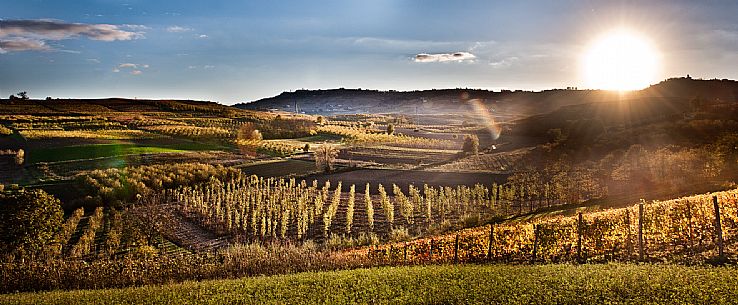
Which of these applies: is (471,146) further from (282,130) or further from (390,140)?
(282,130)

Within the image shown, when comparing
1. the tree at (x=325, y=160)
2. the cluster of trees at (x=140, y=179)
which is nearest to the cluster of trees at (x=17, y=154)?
the cluster of trees at (x=140, y=179)

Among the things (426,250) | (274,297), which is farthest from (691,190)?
(274,297)

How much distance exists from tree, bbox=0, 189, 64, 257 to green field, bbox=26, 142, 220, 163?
128 ft

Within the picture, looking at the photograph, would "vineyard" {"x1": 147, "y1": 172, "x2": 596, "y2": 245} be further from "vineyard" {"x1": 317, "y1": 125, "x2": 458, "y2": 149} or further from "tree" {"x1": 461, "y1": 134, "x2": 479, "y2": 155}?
"vineyard" {"x1": 317, "y1": 125, "x2": 458, "y2": 149}

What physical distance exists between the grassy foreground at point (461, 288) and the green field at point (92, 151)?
5862cm

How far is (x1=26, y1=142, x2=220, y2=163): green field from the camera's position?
6906cm

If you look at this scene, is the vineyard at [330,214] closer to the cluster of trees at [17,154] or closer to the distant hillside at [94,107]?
the cluster of trees at [17,154]

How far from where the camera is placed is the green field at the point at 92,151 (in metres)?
69.1

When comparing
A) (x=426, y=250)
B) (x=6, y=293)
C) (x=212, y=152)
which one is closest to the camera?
(x=6, y=293)

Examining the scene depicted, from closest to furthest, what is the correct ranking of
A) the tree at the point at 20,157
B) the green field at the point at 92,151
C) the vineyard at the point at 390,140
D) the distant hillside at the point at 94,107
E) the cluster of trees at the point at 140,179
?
1. the cluster of trees at the point at 140,179
2. the tree at the point at 20,157
3. the green field at the point at 92,151
4. the vineyard at the point at 390,140
5. the distant hillside at the point at 94,107

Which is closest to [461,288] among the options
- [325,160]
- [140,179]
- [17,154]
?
[140,179]

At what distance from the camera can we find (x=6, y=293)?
19.8 m

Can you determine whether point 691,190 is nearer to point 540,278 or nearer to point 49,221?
point 540,278

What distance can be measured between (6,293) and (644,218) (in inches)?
1031
